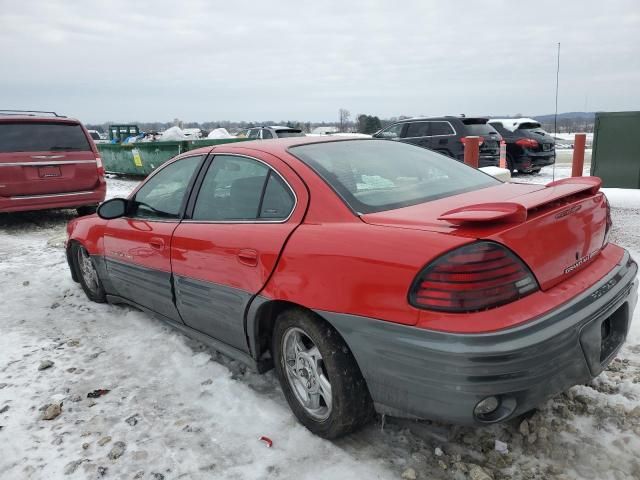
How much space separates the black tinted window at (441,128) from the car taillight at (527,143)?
2349 mm

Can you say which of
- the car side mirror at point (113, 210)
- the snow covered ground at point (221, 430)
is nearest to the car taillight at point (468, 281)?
the snow covered ground at point (221, 430)

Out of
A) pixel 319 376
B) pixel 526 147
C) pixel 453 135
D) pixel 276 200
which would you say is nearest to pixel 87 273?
pixel 276 200

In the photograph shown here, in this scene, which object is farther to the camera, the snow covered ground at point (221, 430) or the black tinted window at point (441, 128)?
the black tinted window at point (441, 128)

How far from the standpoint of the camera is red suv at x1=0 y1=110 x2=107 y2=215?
743 centimetres

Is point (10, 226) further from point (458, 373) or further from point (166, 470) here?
point (458, 373)

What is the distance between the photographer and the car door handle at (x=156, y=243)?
3.40 metres

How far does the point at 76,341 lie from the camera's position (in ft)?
12.6

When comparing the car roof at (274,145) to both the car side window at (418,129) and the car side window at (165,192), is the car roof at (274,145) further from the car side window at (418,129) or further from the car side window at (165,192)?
the car side window at (418,129)

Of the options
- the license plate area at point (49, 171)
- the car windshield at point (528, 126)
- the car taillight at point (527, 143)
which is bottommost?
the car taillight at point (527, 143)

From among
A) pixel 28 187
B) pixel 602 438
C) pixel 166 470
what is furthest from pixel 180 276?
pixel 28 187

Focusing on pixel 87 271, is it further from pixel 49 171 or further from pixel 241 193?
pixel 49 171

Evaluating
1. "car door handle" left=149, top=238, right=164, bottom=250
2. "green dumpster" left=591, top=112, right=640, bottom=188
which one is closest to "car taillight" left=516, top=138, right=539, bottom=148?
"green dumpster" left=591, top=112, right=640, bottom=188

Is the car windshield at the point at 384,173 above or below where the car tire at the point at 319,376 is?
above

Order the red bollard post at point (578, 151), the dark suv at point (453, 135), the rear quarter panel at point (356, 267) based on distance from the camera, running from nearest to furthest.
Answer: the rear quarter panel at point (356, 267), the red bollard post at point (578, 151), the dark suv at point (453, 135)
